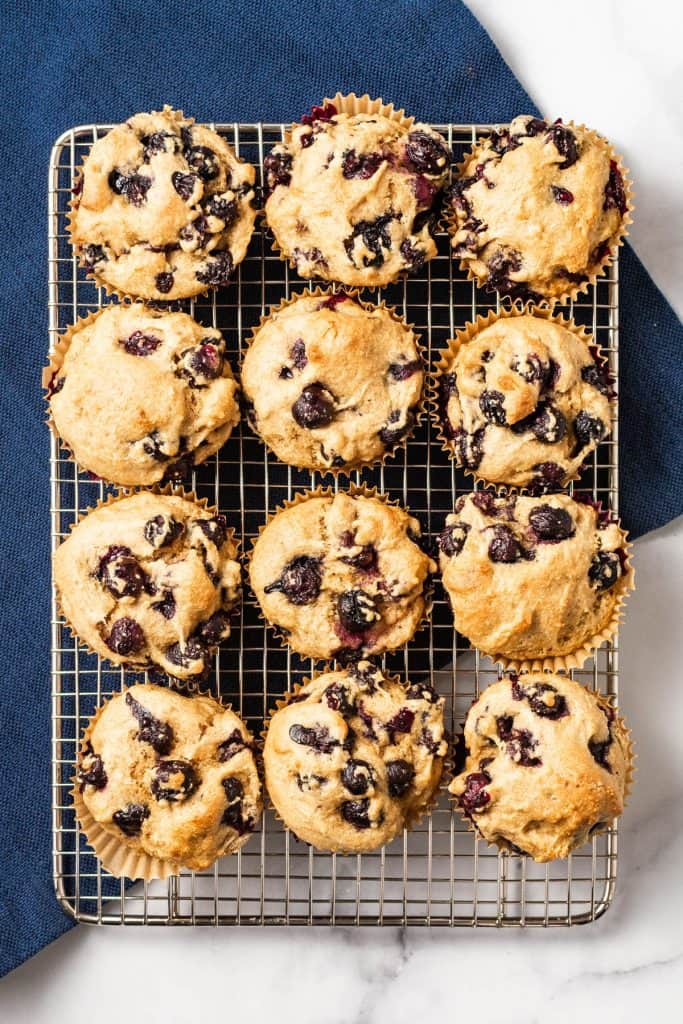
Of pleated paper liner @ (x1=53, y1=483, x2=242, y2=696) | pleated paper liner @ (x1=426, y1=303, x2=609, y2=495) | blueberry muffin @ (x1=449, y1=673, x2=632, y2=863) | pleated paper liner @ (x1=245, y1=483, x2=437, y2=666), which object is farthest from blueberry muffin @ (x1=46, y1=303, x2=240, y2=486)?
blueberry muffin @ (x1=449, y1=673, x2=632, y2=863)

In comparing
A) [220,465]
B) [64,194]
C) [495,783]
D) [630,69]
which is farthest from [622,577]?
[64,194]

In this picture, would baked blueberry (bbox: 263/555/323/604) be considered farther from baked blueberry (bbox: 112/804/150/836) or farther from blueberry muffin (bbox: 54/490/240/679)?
baked blueberry (bbox: 112/804/150/836)

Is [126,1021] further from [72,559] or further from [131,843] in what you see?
[72,559]

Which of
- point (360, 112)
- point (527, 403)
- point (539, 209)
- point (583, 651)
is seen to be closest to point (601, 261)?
point (539, 209)

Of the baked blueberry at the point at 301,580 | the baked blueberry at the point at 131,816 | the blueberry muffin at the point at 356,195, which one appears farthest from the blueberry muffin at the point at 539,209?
the baked blueberry at the point at 131,816

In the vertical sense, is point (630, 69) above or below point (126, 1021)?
A: above

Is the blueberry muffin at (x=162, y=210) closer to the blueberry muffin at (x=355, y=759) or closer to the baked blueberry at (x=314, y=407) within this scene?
the baked blueberry at (x=314, y=407)

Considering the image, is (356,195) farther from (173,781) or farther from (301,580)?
(173,781)
